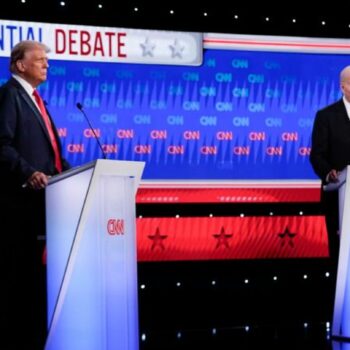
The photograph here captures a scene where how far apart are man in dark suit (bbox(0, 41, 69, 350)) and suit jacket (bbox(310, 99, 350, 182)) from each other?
1.66m

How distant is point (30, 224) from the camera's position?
378 centimetres

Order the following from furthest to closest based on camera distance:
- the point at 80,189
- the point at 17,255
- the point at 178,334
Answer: the point at 178,334, the point at 17,255, the point at 80,189

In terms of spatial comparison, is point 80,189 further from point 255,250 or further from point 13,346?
point 255,250

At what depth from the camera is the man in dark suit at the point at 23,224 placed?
3.75 m

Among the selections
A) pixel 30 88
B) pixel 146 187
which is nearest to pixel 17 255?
pixel 30 88

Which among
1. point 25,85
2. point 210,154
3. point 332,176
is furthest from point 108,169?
point 210,154

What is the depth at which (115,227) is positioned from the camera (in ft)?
11.1

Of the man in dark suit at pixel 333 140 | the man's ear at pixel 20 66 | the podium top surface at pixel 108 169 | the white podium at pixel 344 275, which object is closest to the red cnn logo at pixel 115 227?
the podium top surface at pixel 108 169

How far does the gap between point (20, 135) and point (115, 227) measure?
0.67 metres

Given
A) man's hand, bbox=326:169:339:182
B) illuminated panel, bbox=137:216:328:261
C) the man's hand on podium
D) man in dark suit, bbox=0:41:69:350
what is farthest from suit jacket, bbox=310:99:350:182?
the man's hand on podium

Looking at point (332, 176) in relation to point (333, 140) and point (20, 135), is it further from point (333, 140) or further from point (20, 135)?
point (20, 135)

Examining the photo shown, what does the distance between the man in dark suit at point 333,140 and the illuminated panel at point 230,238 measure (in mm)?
1061

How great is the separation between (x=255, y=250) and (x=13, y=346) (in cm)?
244

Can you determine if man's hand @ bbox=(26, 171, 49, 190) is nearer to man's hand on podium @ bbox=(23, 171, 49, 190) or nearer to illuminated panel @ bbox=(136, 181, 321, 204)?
man's hand on podium @ bbox=(23, 171, 49, 190)
